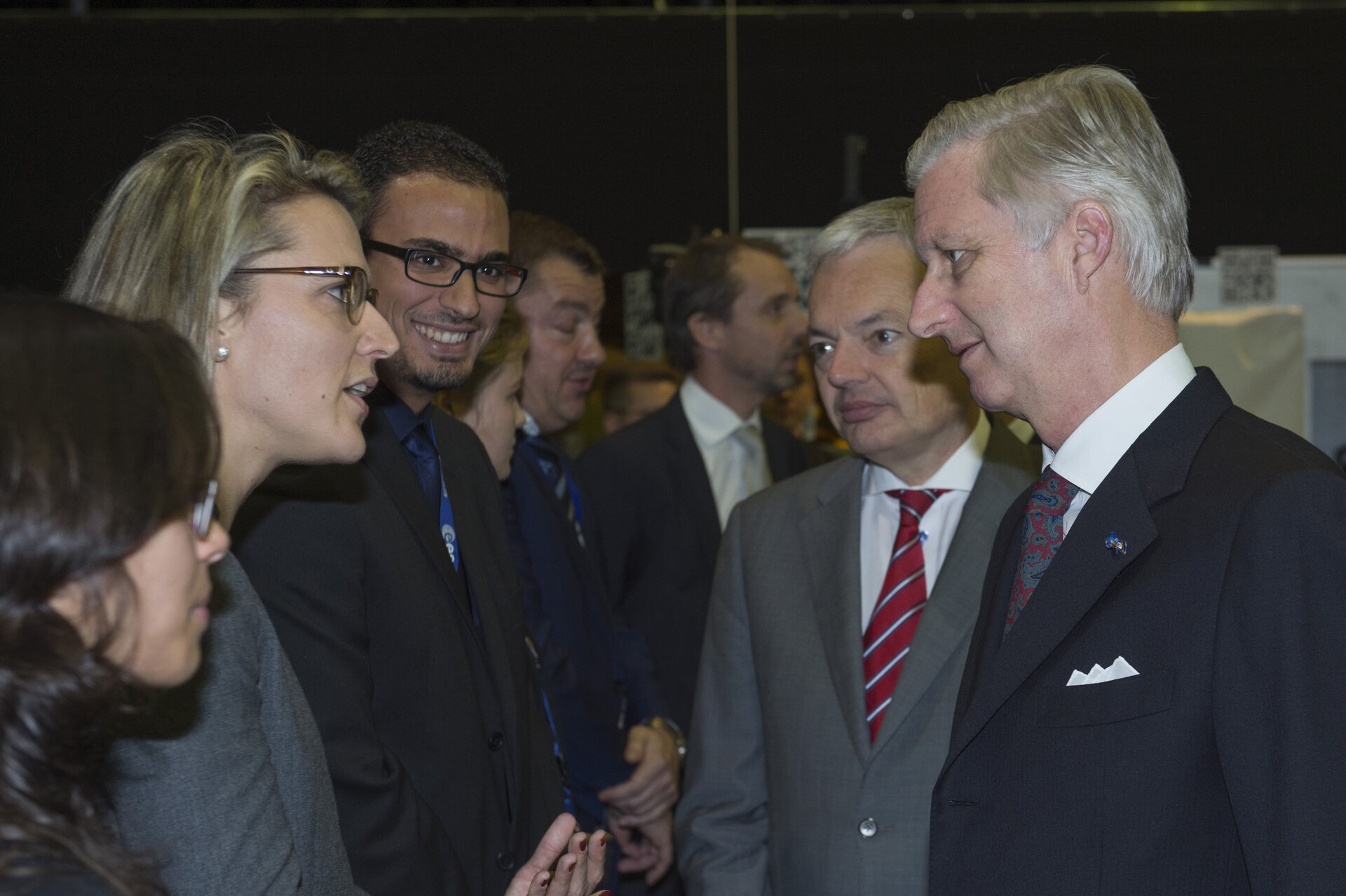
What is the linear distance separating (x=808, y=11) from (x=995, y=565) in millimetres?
4084

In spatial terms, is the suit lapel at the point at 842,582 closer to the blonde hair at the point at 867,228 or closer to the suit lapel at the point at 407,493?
the blonde hair at the point at 867,228

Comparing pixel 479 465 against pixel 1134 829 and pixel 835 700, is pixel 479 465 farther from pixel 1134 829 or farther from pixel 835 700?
pixel 1134 829

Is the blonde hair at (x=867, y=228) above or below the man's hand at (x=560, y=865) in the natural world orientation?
above

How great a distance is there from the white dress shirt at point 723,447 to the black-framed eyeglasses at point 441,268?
1388mm

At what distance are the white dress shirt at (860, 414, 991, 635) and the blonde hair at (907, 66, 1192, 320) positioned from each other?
71cm

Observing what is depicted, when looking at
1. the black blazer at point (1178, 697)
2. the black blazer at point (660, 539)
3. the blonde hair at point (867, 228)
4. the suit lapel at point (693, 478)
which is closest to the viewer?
the black blazer at point (1178, 697)

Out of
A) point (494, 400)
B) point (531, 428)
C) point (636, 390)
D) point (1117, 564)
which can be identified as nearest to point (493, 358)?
point (494, 400)

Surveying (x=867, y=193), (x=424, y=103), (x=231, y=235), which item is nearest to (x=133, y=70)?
(x=424, y=103)

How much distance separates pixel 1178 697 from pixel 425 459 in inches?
51.3

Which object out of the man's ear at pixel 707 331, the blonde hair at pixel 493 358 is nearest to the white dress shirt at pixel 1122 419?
the blonde hair at pixel 493 358

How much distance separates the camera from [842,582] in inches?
77.0

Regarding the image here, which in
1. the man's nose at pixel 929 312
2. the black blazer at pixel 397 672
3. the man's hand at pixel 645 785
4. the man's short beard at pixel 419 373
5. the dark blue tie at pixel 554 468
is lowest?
the man's hand at pixel 645 785

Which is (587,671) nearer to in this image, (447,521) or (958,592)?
(447,521)

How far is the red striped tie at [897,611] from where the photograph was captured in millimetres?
1883
